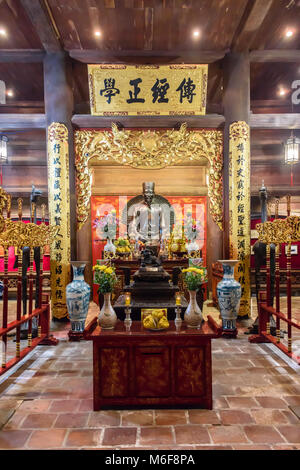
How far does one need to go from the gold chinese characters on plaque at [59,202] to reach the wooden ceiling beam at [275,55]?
391 centimetres

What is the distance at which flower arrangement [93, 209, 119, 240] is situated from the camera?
7.34 metres

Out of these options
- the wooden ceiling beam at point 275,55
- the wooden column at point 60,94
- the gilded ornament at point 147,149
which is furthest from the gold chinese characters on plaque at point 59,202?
the wooden ceiling beam at point 275,55

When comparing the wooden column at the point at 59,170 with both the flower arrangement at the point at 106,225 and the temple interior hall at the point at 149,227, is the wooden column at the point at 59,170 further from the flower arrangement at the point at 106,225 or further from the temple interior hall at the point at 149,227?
the flower arrangement at the point at 106,225

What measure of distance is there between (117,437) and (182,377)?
2.21ft

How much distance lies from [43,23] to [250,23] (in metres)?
3.42

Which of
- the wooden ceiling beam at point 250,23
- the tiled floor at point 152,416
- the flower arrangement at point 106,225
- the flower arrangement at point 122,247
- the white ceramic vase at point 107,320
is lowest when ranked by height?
the tiled floor at point 152,416

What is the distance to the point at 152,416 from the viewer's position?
2309mm

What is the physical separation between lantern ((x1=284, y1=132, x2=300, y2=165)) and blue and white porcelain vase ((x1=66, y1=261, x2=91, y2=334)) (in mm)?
5543

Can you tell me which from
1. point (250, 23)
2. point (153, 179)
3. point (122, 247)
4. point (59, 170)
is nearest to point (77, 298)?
point (122, 247)

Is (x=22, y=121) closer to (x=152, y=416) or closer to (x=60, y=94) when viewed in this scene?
(x=60, y=94)

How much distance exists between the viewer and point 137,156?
554 centimetres

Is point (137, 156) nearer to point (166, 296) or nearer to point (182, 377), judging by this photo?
point (166, 296)

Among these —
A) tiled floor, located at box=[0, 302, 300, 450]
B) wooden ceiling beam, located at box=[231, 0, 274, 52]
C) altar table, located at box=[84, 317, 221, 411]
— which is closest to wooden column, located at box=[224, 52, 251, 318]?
wooden ceiling beam, located at box=[231, 0, 274, 52]

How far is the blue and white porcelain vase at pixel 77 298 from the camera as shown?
423 centimetres
